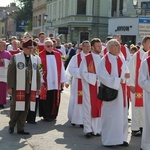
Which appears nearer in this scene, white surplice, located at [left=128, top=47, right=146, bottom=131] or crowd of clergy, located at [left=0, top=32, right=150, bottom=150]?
crowd of clergy, located at [left=0, top=32, right=150, bottom=150]

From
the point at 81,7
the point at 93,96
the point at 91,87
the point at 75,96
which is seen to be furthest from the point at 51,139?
the point at 81,7

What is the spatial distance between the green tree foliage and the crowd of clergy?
6601 cm

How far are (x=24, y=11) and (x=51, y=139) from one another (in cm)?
7066

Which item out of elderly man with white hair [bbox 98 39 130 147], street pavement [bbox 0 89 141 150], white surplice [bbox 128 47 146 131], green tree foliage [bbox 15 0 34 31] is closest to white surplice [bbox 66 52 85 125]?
street pavement [bbox 0 89 141 150]

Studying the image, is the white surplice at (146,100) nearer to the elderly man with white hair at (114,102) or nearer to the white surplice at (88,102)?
the elderly man with white hair at (114,102)

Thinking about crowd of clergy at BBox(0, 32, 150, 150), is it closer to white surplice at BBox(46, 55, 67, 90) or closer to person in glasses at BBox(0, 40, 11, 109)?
white surplice at BBox(46, 55, 67, 90)

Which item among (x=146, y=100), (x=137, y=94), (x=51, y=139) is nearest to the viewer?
(x=146, y=100)

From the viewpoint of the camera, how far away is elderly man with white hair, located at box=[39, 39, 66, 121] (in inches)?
422

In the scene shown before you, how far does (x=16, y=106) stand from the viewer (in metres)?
8.80

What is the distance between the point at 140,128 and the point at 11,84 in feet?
9.38

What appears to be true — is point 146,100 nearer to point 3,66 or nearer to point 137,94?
point 137,94

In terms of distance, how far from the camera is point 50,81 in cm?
1071

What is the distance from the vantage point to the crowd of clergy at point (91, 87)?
7867 millimetres

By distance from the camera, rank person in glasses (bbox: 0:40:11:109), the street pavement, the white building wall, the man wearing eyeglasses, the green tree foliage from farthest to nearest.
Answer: the green tree foliage, the white building wall, person in glasses (bbox: 0:40:11:109), the man wearing eyeglasses, the street pavement
